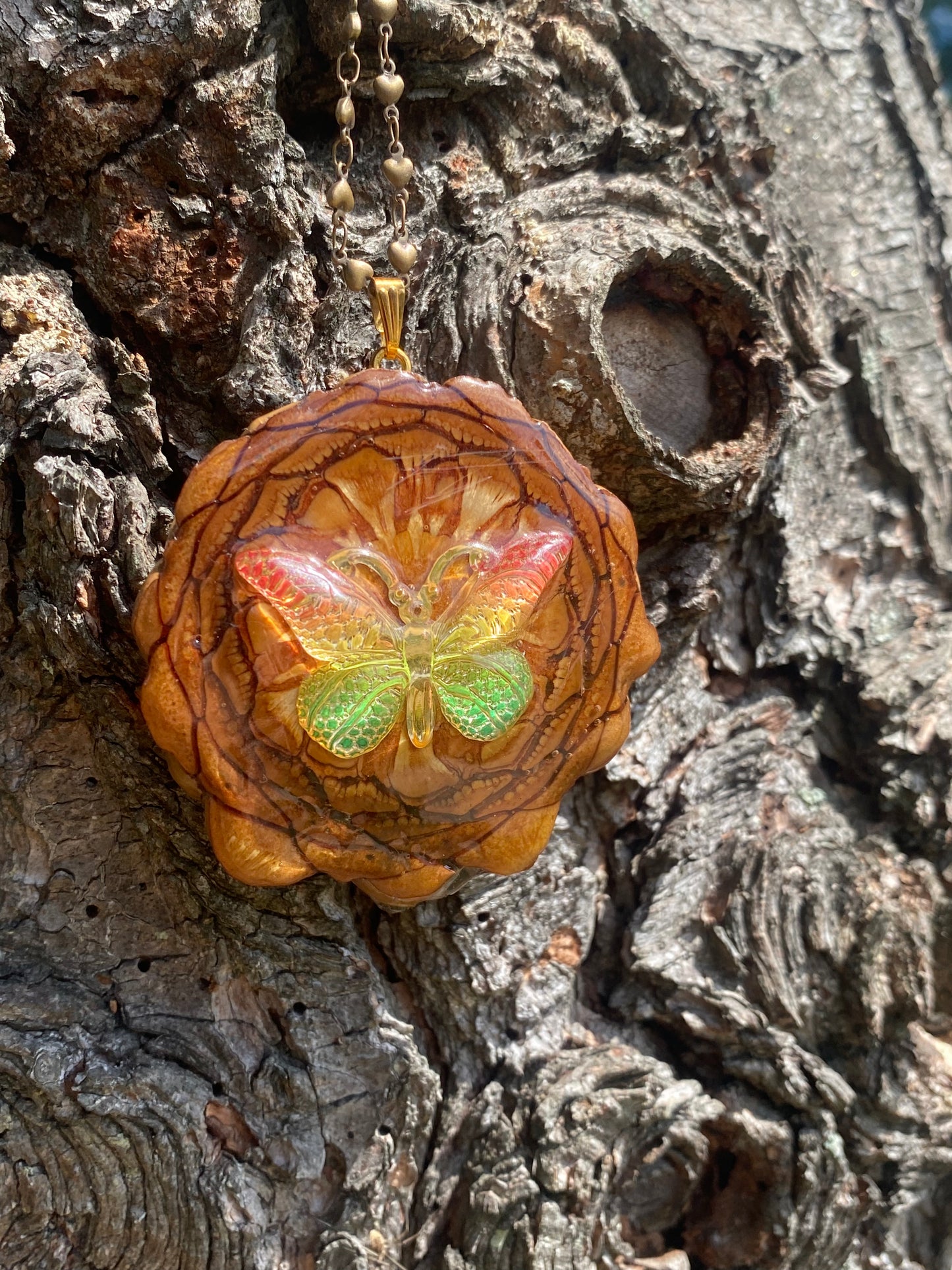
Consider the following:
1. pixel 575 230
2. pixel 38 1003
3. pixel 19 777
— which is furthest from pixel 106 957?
pixel 575 230

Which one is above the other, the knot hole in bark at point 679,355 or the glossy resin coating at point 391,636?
the knot hole in bark at point 679,355

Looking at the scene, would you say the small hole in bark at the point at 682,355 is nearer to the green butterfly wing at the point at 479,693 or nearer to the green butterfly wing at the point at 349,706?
the green butterfly wing at the point at 479,693

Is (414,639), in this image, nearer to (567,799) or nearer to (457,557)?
(457,557)

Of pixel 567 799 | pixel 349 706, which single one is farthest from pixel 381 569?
pixel 567 799

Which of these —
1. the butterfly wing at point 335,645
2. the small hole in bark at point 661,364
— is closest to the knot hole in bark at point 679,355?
the small hole in bark at point 661,364

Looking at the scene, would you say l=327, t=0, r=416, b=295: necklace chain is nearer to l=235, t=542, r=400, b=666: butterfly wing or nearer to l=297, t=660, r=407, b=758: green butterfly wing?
l=235, t=542, r=400, b=666: butterfly wing

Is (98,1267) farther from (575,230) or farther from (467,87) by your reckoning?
(467,87)
